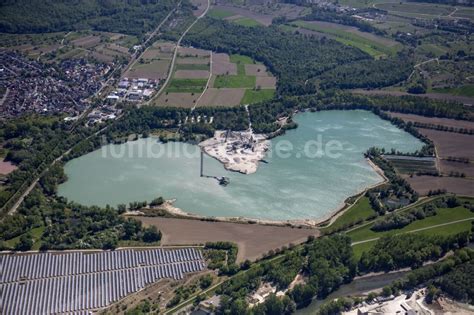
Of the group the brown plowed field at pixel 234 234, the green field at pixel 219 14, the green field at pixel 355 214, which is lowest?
the brown plowed field at pixel 234 234

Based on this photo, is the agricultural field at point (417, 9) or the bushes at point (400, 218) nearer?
the bushes at point (400, 218)

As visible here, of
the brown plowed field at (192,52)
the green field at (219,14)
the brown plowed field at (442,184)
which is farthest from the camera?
the green field at (219,14)

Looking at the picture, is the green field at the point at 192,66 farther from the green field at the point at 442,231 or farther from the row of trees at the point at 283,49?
the green field at the point at 442,231

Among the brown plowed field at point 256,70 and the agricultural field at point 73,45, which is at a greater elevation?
Result: the agricultural field at point 73,45

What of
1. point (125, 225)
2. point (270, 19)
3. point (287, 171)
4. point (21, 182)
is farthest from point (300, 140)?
point (270, 19)

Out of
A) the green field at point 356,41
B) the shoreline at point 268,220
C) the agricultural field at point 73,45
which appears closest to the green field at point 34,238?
the shoreline at point 268,220

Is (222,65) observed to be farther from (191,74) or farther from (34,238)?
(34,238)
